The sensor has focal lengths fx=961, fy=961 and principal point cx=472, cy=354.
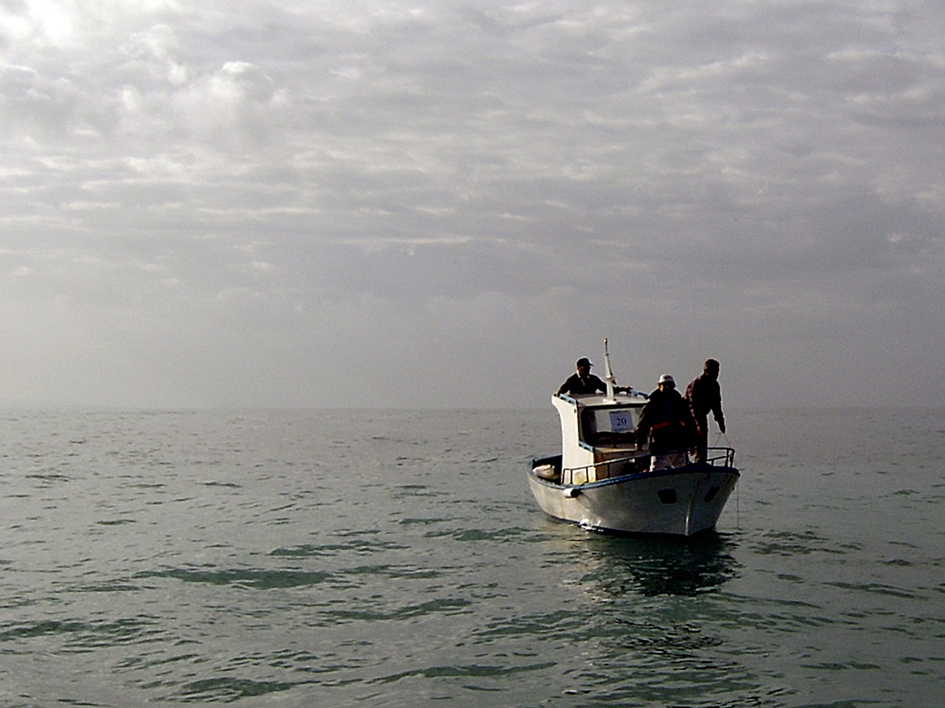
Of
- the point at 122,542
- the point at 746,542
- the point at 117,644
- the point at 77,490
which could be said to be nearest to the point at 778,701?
the point at 117,644

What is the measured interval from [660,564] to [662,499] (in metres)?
2.05

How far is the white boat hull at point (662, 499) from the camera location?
21203 mm

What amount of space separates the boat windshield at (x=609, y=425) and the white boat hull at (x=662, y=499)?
2.06m

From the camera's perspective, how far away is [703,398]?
21578 mm

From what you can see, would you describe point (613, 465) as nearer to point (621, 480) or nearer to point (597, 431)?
point (621, 480)

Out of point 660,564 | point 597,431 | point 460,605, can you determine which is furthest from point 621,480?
point 460,605

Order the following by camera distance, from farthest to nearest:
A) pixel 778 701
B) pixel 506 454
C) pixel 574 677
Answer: pixel 506 454 < pixel 574 677 < pixel 778 701

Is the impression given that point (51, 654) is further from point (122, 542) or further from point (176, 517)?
point (176, 517)

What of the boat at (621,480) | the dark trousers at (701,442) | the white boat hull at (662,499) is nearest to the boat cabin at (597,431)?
the boat at (621,480)

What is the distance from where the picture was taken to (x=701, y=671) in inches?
499

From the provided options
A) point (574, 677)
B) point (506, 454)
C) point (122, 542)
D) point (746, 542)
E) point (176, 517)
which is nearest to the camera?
point (574, 677)

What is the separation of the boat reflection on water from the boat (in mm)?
330

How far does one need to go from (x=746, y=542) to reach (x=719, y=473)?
265 cm

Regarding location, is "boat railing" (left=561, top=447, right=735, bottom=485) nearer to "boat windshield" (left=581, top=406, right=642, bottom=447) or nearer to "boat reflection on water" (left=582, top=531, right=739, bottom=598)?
"boat windshield" (left=581, top=406, right=642, bottom=447)
